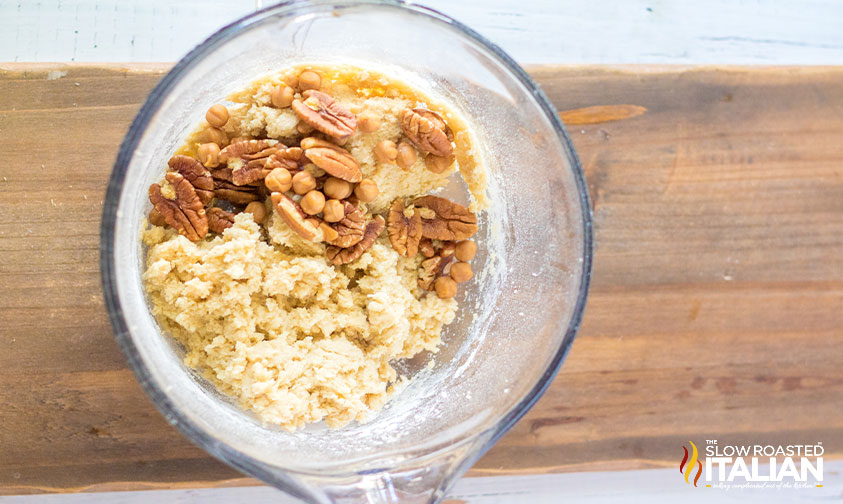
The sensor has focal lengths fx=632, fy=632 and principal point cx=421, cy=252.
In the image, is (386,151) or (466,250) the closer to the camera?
(386,151)

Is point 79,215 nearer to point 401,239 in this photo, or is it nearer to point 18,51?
point 18,51

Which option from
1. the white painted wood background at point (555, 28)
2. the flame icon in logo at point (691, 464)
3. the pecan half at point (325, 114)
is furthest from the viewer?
the flame icon in logo at point (691, 464)

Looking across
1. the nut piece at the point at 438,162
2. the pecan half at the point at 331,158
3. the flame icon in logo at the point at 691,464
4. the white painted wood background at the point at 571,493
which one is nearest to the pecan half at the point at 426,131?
the nut piece at the point at 438,162

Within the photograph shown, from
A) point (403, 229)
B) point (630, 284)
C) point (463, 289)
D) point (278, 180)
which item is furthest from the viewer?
point (630, 284)

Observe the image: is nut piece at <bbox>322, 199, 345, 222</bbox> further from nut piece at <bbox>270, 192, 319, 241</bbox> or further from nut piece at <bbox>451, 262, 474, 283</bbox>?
nut piece at <bbox>451, 262, 474, 283</bbox>

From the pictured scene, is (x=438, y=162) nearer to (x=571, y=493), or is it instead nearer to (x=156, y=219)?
(x=156, y=219)

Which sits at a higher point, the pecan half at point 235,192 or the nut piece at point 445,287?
the pecan half at point 235,192

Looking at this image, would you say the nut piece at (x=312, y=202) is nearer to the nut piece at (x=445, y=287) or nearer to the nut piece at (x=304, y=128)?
the nut piece at (x=304, y=128)

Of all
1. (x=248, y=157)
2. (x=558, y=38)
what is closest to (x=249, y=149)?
(x=248, y=157)
